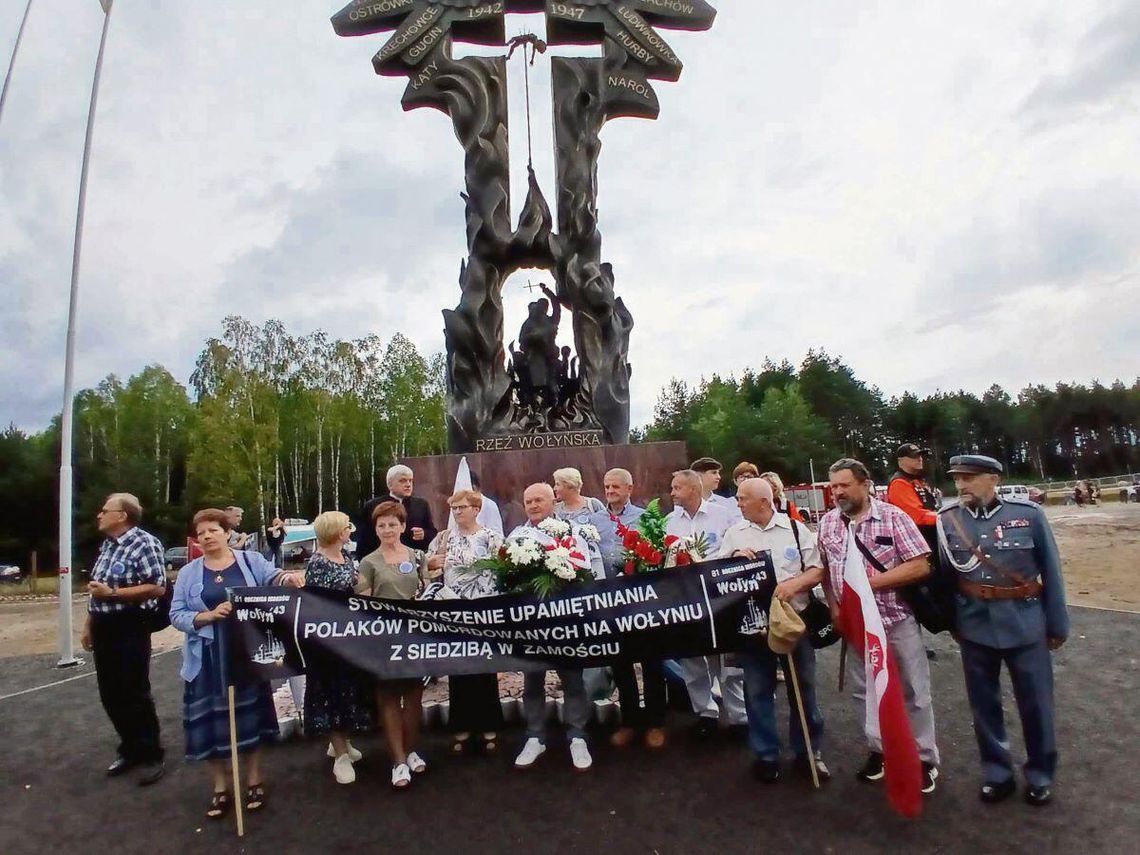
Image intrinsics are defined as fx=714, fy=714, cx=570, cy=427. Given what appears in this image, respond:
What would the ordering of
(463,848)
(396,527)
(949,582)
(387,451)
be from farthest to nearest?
(387,451) < (396,527) < (949,582) < (463,848)

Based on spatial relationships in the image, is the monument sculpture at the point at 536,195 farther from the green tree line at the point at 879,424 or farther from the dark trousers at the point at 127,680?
the green tree line at the point at 879,424

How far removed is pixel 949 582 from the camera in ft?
12.1

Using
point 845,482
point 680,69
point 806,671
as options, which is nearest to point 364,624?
point 806,671

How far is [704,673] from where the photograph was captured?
4684 mm

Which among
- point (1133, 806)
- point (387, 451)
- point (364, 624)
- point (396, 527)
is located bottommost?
point (1133, 806)

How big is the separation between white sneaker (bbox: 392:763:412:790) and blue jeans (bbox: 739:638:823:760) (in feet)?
6.30

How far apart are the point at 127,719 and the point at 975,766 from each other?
16.7 ft

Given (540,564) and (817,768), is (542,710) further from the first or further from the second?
(817,768)

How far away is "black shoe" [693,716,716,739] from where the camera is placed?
4527mm

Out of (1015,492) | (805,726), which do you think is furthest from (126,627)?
(1015,492)

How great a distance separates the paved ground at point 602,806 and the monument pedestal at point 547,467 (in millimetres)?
3850

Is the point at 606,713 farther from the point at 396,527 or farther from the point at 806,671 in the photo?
the point at 396,527

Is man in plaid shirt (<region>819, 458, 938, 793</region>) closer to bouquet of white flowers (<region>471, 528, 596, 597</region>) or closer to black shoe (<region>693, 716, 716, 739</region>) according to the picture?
black shoe (<region>693, 716, 716, 739</region>)

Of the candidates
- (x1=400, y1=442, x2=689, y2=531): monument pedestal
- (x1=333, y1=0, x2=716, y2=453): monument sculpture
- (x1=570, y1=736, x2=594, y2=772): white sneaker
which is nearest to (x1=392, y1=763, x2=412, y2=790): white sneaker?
(x1=570, y1=736, x2=594, y2=772): white sneaker
